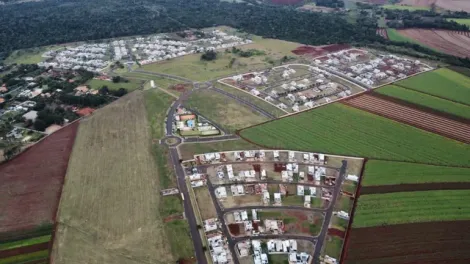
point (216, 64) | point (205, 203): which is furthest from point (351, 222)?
point (216, 64)

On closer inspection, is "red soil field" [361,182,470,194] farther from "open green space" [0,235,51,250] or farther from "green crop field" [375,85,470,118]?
"open green space" [0,235,51,250]

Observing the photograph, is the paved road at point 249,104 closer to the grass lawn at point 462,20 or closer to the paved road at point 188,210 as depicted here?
the paved road at point 188,210

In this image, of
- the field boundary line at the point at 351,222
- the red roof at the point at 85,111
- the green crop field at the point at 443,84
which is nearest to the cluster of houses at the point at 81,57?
the red roof at the point at 85,111

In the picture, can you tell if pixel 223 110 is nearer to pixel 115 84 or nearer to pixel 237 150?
pixel 237 150

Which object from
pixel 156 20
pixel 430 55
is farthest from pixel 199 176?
pixel 156 20

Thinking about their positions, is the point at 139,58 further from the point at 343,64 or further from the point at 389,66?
the point at 389,66

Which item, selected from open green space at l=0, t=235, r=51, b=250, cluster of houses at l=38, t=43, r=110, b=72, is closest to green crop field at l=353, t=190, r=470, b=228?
open green space at l=0, t=235, r=51, b=250
